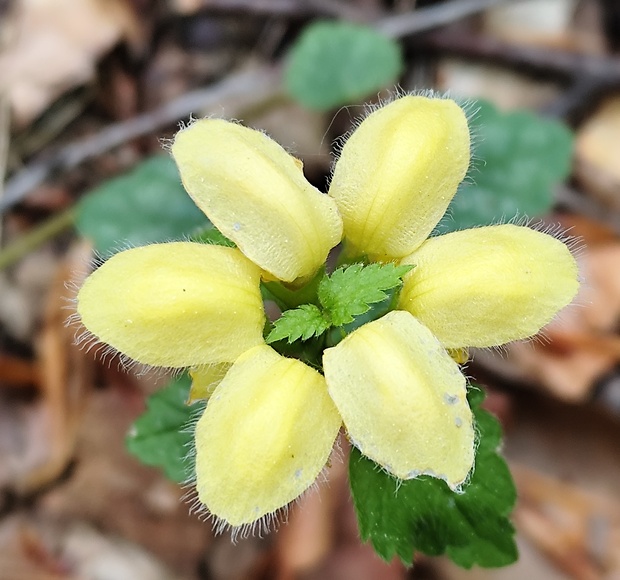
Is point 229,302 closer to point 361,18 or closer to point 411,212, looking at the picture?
point 411,212

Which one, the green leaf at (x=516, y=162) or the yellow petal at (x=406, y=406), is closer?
the yellow petal at (x=406, y=406)

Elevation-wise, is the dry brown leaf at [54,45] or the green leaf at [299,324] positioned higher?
the green leaf at [299,324]

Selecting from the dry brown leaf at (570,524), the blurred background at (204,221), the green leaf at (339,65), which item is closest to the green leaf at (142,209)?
the blurred background at (204,221)

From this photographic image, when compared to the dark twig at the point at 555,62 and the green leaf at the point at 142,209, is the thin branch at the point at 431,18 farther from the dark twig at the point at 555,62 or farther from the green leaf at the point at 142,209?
the green leaf at the point at 142,209

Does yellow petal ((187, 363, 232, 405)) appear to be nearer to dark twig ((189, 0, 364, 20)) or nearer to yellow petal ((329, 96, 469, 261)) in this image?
yellow petal ((329, 96, 469, 261))

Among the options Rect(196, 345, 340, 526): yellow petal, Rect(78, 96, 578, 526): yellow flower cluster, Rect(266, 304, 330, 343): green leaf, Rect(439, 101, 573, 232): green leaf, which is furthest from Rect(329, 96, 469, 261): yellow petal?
Rect(439, 101, 573, 232): green leaf

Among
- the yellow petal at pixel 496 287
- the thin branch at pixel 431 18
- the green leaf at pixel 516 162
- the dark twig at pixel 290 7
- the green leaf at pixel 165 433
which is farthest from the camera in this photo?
the dark twig at pixel 290 7

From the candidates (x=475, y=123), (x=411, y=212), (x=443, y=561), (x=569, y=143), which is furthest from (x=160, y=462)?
(x=569, y=143)
